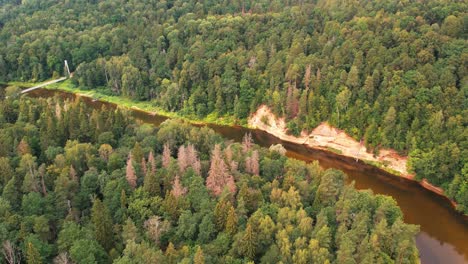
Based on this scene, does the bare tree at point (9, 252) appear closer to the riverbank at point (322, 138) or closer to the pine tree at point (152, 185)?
the pine tree at point (152, 185)

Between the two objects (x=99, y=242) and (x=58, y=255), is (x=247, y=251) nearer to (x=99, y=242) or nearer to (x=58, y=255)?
(x=99, y=242)

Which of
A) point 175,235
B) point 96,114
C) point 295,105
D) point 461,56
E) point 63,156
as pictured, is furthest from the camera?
point 295,105

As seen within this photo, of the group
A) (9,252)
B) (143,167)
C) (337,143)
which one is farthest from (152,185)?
(337,143)

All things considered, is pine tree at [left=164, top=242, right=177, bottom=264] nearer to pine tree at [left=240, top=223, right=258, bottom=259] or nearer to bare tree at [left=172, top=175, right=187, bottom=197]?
pine tree at [left=240, top=223, right=258, bottom=259]

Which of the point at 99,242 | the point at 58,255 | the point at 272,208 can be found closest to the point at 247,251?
the point at 272,208

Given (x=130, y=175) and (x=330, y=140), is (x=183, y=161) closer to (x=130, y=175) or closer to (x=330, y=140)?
(x=130, y=175)

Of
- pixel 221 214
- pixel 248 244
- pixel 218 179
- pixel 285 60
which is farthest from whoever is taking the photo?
pixel 285 60

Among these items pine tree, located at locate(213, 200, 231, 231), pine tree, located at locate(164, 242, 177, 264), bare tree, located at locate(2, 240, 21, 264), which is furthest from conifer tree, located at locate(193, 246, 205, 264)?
bare tree, located at locate(2, 240, 21, 264)
